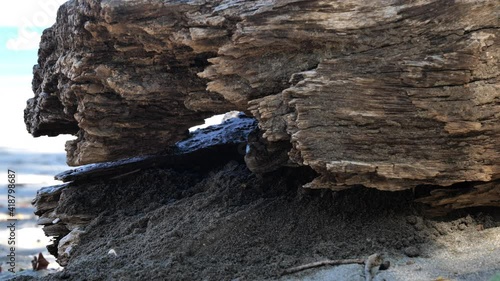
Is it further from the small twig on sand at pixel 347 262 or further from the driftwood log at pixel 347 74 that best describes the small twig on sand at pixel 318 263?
the driftwood log at pixel 347 74

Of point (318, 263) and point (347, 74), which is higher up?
point (347, 74)

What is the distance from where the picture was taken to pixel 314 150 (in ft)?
14.4

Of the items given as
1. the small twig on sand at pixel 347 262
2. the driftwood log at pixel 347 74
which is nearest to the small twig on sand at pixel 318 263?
the small twig on sand at pixel 347 262

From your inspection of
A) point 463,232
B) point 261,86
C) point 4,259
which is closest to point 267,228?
point 261,86

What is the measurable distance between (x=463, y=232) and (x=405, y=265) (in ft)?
2.37

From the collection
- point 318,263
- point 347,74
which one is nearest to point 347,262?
point 318,263

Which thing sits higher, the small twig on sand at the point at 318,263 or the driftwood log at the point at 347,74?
the driftwood log at the point at 347,74

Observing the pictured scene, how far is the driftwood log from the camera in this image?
4031 mm

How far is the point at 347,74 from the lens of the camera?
14.0ft

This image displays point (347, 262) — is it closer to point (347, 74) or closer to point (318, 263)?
point (318, 263)

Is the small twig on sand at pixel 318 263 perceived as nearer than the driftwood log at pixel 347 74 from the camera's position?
No

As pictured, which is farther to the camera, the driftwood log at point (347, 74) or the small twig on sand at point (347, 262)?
the small twig on sand at point (347, 262)

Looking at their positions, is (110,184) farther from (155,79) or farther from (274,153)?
(274,153)

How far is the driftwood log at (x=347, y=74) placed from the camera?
403 centimetres
